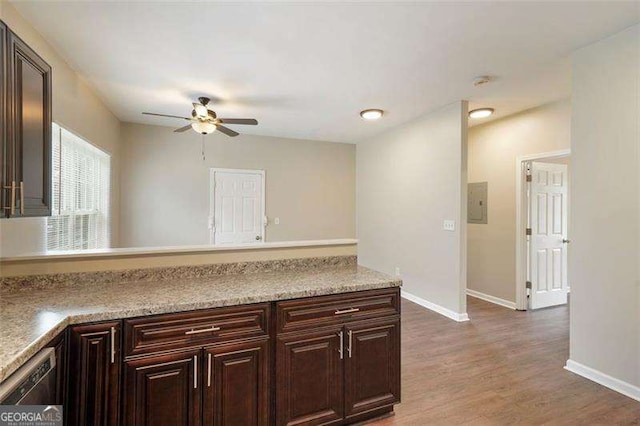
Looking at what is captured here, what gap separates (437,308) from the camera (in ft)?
13.1

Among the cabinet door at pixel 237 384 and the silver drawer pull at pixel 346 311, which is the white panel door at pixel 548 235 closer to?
the silver drawer pull at pixel 346 311

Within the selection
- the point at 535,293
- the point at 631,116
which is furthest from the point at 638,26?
the point at 535,293

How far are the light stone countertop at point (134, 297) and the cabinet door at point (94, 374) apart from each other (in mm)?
66

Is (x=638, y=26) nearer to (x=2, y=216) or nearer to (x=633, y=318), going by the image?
(x=633, y=318)

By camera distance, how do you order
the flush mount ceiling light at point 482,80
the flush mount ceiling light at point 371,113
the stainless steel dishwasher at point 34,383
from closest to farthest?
the stainless steel dishwasher at point 34,383 → the flush mount ceiling light at point 482,80 → the flush mount ceiling light at point 371,113

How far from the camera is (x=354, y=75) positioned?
297cm

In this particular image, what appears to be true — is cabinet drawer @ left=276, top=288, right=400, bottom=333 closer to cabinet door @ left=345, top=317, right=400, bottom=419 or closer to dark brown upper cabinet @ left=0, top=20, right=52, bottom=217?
cabinet door @ left=345, top=317, right=400, bottom=419

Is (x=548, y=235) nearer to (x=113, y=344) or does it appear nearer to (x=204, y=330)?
(x=204, y=330)

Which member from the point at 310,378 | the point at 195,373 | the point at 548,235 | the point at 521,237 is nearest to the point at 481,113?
the point at 521,237

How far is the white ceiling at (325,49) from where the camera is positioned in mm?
2012

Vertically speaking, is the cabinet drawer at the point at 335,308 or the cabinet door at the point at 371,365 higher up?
the cabinet drawer at the point at 335,308

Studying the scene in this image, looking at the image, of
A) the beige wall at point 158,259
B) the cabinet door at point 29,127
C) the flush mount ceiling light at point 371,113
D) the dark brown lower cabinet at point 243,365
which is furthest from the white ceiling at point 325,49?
the dark brown lower cabinet at point 243,365

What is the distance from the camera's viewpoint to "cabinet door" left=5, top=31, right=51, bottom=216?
1458mm

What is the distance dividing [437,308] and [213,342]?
3269mm
